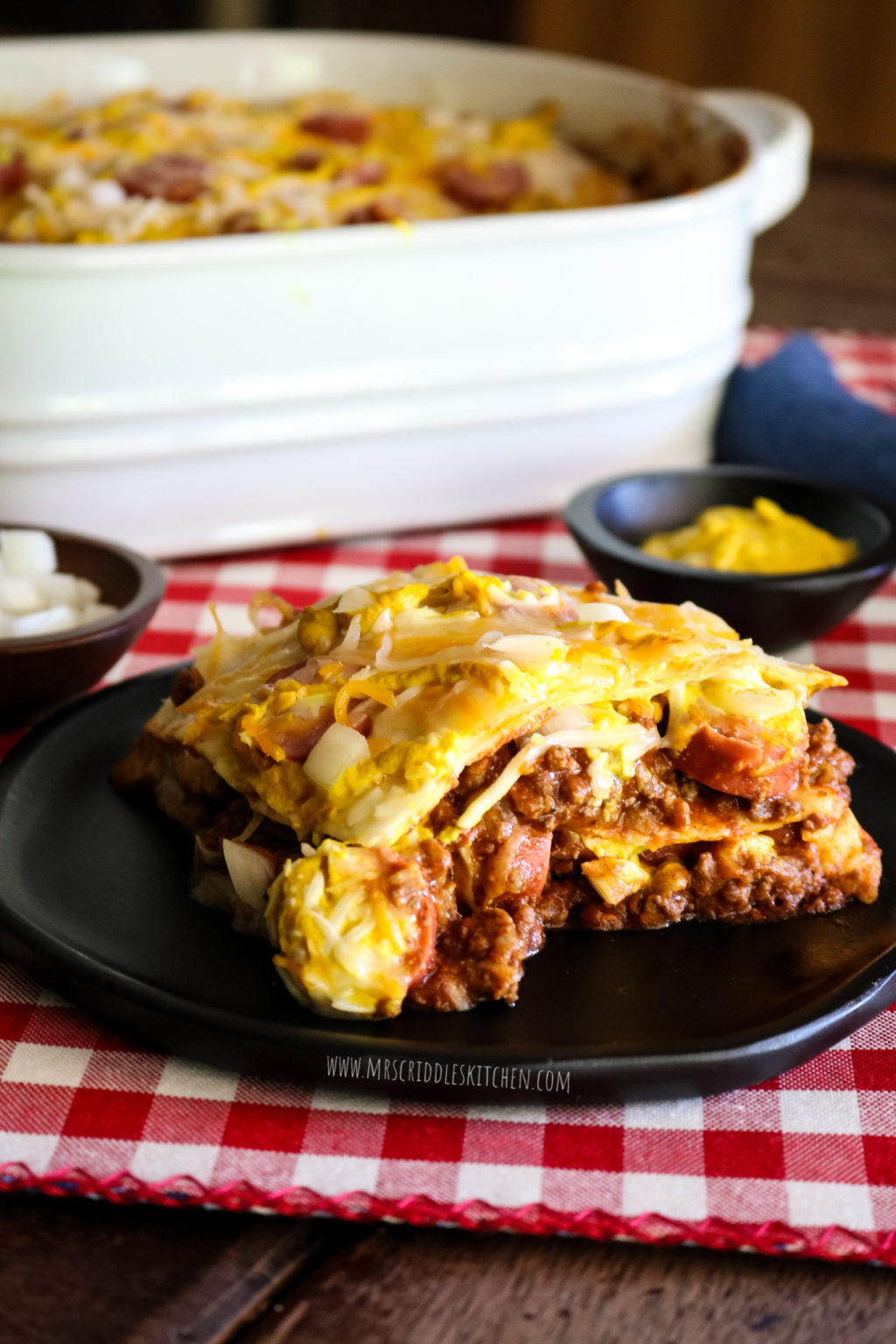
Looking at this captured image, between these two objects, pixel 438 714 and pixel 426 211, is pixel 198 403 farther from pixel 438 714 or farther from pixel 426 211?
pixel 438 714

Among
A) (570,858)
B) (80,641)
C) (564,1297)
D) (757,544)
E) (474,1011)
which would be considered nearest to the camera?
(564,1297)

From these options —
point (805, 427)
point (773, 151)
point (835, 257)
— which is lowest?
point (835, 257)

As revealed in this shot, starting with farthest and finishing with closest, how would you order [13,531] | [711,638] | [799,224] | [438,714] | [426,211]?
[799,224] → [426,211] → [13,531] → [711,638] → [438,714]

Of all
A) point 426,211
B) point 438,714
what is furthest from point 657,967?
point 426,211

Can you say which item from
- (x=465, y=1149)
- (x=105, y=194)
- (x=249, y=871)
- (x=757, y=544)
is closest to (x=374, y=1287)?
(x=465, y=1149)

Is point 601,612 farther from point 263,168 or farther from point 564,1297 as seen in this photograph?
point 263,168

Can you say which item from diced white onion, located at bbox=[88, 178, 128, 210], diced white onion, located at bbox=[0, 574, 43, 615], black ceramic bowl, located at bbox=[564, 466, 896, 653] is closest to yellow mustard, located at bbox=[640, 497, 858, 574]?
black ceramic bowl, located at bbox=[564, 466, 896, 653]

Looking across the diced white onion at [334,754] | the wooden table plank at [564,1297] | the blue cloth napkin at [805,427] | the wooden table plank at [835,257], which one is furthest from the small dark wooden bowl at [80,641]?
the wooden table plank at [835,257]
